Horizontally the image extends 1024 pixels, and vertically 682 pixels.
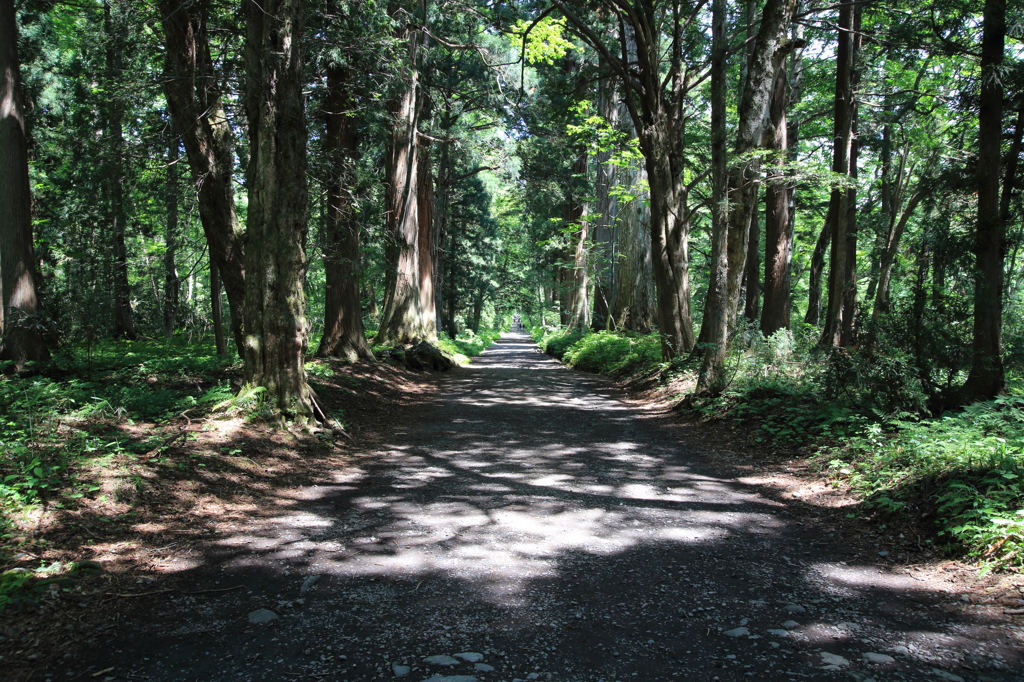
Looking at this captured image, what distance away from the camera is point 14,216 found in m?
9.36

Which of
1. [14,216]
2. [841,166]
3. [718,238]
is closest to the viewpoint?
[14,216]

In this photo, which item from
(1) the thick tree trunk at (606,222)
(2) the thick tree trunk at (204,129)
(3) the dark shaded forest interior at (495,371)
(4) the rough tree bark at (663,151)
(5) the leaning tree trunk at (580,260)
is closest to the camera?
(3) the dark shaded forest interior at (495,371)

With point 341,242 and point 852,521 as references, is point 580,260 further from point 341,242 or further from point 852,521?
point 852,521

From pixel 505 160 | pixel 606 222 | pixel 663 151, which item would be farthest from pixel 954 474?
pixel 606 222

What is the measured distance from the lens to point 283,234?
7.45 m

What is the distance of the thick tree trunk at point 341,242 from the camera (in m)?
11.3

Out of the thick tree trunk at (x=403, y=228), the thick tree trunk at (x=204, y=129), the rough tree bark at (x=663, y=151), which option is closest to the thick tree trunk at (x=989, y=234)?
the rough tree bark at (x=663, y=151)

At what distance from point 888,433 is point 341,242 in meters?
10.4

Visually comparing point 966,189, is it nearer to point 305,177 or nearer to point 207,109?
point 305,177

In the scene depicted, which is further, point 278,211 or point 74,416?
point 278,211

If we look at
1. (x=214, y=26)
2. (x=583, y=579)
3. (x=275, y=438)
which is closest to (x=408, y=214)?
(x=214, y=26)

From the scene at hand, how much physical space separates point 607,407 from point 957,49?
296 inches

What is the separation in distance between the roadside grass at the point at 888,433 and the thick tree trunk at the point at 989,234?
43cm

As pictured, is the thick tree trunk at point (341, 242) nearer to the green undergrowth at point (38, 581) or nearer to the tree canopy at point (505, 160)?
the tree canopy at point (505, 160)
